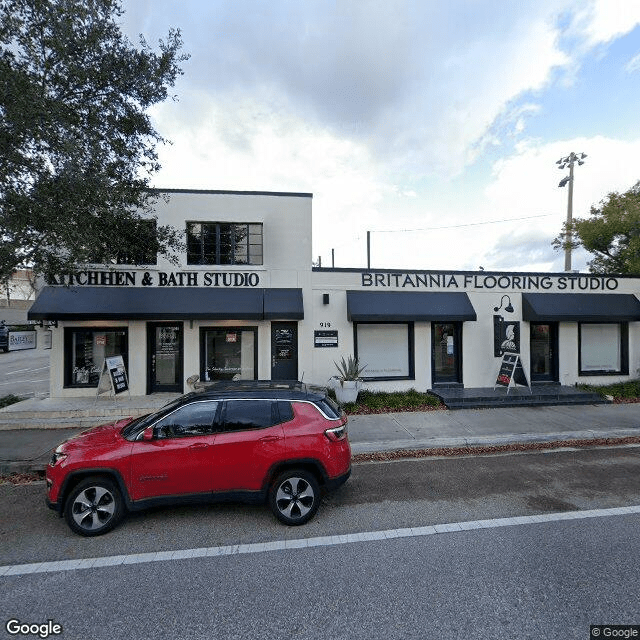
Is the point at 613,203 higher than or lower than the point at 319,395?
higher

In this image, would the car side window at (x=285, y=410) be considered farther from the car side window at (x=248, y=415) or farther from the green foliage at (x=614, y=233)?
the green foliage at (x=614, y=233)

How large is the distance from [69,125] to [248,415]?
6122 mm

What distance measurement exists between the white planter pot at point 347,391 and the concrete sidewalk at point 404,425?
937 mm

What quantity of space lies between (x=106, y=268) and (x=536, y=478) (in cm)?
1169

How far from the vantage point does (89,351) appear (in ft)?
35.9

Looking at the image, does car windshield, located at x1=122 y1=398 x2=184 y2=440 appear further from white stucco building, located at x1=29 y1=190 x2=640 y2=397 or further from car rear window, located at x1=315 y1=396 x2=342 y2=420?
white stucco building, located at x1=29 y1=190 x2=640 y2=397

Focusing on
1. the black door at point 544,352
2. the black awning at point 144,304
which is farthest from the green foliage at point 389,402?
the black door at point 544,352

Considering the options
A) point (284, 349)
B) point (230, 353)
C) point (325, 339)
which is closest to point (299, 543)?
point (284, 349)

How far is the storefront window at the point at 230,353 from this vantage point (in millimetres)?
11227

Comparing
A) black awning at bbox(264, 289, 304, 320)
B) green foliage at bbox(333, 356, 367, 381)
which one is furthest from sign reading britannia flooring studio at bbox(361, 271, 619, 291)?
green foliage at bbox(333, 356, 367, 381)

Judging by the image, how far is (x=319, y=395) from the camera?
5.14m

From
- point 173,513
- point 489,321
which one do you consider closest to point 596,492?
point 173,513

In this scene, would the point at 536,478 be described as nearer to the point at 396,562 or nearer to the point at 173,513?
the point at 396,562

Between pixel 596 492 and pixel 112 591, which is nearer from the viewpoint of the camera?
pixel 112 591
